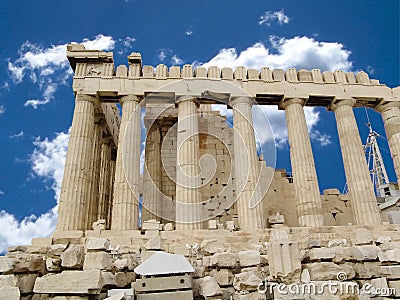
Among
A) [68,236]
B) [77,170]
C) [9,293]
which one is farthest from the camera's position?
[77,170]

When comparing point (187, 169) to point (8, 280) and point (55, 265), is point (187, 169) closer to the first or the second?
point (55, 265)

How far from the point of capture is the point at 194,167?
18094 mm

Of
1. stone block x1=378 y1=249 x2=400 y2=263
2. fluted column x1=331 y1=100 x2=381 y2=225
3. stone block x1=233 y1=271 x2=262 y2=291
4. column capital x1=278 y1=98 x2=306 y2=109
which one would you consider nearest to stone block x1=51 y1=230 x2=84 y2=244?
stone block x1=233 y1=271 x2=262 y2=291

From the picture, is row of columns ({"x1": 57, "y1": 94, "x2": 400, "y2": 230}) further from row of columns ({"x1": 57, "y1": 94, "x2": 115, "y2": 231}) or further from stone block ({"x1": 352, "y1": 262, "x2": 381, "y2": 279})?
stone block ({"x1": 352, "y1": 262, "x2": 381, "y2": 279})

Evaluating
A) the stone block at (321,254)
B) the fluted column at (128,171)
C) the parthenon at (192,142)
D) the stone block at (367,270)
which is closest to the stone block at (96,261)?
the stone block at (321,254)

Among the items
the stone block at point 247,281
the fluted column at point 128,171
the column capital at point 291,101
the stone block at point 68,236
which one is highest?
the column capital at point 291,101

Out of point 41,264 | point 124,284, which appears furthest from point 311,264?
point 41,264

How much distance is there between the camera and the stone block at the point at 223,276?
317 inches

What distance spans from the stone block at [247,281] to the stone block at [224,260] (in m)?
0.44

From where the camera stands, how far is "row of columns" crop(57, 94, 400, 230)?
17.2 m

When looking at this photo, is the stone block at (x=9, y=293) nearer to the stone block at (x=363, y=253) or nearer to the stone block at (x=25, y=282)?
the stone block at (x=25, y=282)

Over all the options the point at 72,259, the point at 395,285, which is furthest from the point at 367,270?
the point at 72,259

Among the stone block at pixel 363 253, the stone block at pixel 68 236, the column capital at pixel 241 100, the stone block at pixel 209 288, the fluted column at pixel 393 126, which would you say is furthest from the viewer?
the fluted column at pixel 393 126

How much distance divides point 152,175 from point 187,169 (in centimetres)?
485
